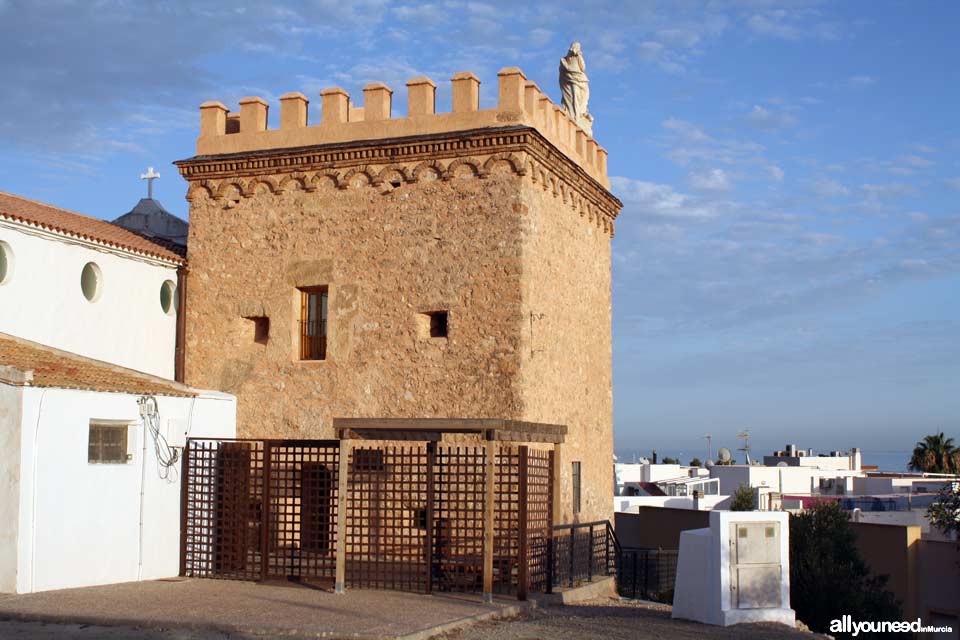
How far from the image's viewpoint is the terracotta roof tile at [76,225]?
53.2 ft

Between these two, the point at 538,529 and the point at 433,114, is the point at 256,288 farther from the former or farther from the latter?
the point at 538,529

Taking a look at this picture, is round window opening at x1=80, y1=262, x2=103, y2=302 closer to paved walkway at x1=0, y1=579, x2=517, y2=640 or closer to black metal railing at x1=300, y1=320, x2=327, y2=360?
black metal railing at x1=300, y1=320, x2=327, y2=360

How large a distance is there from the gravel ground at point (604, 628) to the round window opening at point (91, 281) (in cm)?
938

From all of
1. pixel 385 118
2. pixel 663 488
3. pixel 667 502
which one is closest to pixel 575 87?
pixel 385 118

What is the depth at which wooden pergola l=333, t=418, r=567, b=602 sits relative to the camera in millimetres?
12977

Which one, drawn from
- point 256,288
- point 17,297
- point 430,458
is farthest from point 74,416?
point 256,288

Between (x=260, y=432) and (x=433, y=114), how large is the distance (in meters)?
6.28

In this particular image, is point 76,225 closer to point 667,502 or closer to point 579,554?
point 579,554

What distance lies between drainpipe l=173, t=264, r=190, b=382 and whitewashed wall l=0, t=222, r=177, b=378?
0.28 ft

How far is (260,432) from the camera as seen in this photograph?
18.1 metres

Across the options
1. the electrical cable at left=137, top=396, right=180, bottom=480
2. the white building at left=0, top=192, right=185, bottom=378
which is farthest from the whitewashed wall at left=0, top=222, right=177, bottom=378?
the electrical cable at left=137, top=396, right=180, bottom=480

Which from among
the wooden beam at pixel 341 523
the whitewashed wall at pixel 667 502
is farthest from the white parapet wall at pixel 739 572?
the whitewashed wall at pixel 667 502

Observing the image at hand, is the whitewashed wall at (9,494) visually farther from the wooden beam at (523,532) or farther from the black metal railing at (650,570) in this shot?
the black metal railing at (650,570)

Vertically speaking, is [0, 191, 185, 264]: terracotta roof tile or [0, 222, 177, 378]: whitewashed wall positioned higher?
[0, 191, 185, 264]: terracotta roof tile
